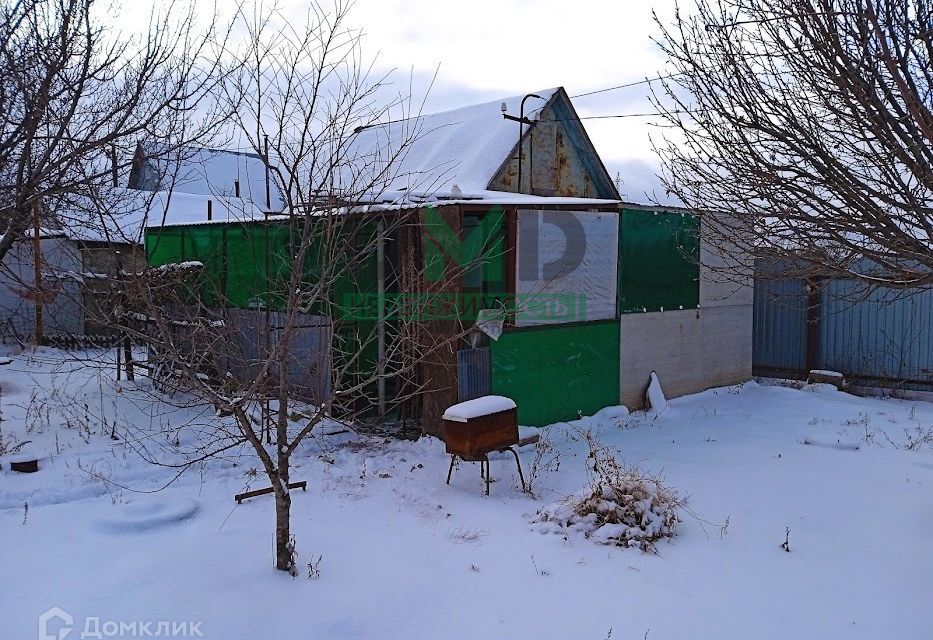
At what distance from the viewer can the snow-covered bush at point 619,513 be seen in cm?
520

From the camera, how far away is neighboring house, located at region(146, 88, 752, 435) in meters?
7.79

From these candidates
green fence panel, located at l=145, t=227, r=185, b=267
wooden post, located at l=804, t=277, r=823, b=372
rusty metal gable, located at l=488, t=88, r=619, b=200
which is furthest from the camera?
rusty metal gable, located at l=488, t=88, r=619, b=200

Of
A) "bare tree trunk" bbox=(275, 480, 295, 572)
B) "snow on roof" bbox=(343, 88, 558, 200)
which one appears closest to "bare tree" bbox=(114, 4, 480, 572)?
"bare tree trunk" bbox=(275, 480, 295, 572)

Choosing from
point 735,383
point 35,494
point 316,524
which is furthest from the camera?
point 735,383

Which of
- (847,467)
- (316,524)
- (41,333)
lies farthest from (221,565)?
(41,333)

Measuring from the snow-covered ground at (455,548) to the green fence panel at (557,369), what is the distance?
0.74 meters

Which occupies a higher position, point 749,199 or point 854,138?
point 854,138

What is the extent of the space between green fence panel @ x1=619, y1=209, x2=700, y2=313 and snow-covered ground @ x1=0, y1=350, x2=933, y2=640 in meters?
2.62

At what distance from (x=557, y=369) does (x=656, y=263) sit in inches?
102

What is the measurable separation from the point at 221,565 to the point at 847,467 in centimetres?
610

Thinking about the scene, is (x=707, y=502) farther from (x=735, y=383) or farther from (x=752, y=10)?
(x=735, y=383)

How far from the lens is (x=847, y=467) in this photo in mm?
7039
